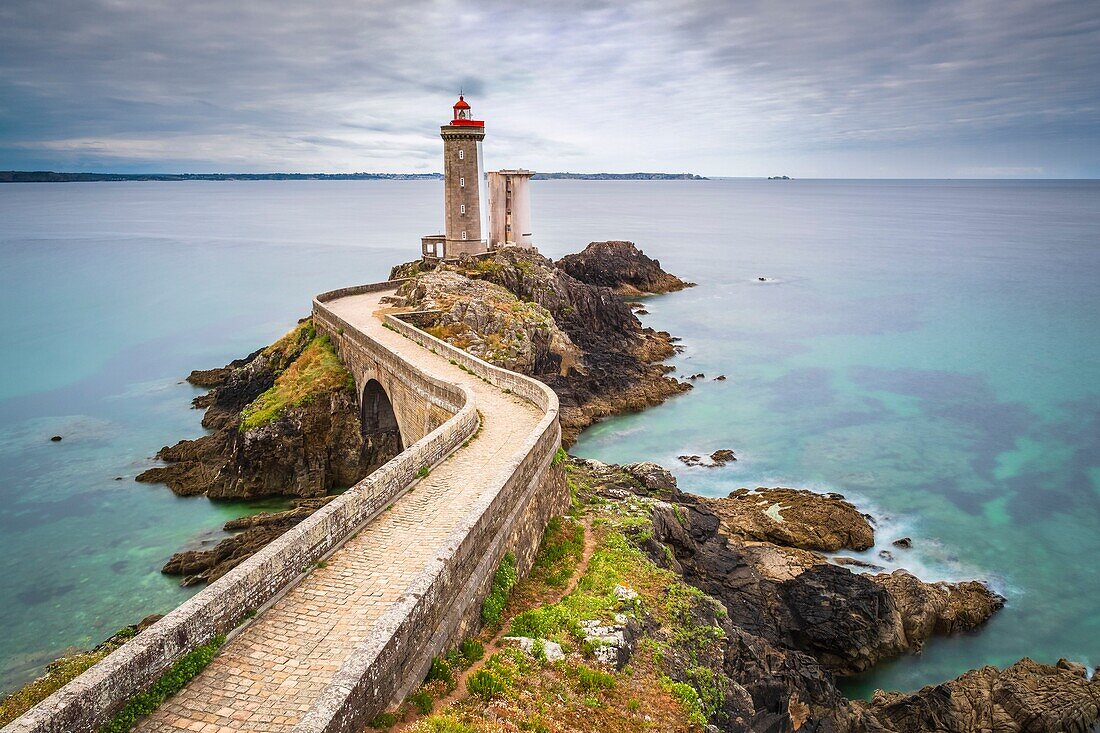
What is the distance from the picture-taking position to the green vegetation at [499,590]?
10.2 metres

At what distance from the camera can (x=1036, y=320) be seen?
53.9 meters

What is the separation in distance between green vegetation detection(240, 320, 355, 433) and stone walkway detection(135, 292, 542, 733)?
14.1m

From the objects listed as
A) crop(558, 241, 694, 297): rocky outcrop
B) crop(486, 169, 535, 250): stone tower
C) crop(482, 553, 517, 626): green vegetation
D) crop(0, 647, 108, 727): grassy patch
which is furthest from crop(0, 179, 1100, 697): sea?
crop(486, 169, 535, 250): stone tower

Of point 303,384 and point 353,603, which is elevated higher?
point 353,603

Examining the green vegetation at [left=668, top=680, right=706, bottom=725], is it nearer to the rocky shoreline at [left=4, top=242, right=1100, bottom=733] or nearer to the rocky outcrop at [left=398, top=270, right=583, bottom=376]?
the rocky shoreline at [left=4, top=242, right=1100, bottom=733]

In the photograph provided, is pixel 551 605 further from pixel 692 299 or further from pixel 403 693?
pixel 692 299

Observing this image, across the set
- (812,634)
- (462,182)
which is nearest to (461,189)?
(462,182)

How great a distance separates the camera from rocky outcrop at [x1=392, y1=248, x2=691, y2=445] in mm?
30297

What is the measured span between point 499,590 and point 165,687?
4703 millimetres

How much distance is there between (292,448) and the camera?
2598cm

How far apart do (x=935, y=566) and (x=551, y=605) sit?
15.2m

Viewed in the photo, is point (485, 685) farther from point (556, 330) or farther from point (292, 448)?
point (556, 330)

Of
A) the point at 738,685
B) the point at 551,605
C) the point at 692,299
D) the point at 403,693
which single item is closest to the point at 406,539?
the point at 551,605

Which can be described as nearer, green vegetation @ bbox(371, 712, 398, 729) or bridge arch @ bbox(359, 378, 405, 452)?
green vegetation @ bbox(371, 712, 398, 729)
